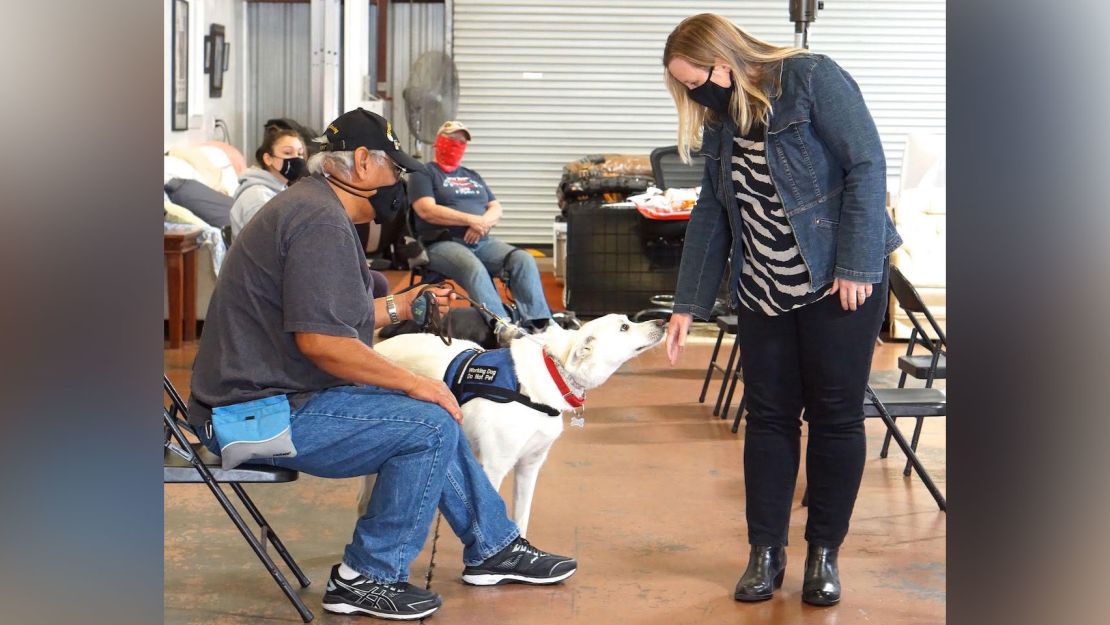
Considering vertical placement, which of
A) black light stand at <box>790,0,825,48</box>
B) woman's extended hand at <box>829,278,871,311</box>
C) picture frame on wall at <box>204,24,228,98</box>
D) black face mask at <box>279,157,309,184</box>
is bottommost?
woman's extended hand at <box>829,278,871,311</box>

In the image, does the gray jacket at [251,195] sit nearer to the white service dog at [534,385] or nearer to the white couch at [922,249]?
the white service dog at [534,385]

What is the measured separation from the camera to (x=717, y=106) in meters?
2.99

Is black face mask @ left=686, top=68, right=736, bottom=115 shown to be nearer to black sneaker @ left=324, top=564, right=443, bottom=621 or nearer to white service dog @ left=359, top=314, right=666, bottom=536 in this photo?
white service dog @ left=359, top=314, right=666, bottom=536

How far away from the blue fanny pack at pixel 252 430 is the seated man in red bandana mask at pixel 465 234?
3.58 meters

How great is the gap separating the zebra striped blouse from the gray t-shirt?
98 cm

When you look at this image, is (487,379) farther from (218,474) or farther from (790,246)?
(790,246)

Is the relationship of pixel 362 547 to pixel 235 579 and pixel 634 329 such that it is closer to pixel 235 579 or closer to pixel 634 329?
pixel 235 579

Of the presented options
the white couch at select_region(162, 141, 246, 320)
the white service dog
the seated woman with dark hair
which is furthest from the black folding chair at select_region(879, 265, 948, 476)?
the white couch at select_region(162, 141, 246, 320)

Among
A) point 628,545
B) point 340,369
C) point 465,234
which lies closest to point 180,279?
point 465,234

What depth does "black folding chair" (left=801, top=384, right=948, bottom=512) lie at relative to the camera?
3922 mm

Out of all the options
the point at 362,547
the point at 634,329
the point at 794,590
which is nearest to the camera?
the point at 362,547

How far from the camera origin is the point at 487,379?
11.1 ft
